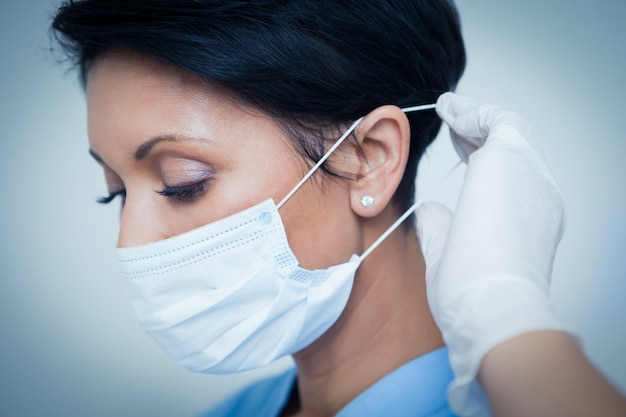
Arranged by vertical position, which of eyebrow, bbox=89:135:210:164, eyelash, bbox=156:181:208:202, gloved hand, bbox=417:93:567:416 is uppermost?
eyebrow, bbox=89:135:210:164

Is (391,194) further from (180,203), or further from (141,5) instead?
(141,5)

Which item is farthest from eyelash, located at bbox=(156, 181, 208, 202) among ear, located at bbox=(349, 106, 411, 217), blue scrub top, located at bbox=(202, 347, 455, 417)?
blue scrub top, located at bbox=(202, 347, 455, 417)

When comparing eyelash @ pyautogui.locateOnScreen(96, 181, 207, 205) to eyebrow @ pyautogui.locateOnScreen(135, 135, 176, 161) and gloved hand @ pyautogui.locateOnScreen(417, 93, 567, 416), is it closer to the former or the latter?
eyebrow @ pyautogui.locateOnScreen(135, 135, 176, 161)

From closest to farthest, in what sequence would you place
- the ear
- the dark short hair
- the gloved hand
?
the gloved hand < the dark short hair < the ear

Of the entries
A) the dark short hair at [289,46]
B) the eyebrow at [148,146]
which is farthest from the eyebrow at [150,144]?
the dark short hair at [289,46]

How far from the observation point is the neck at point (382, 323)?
115 centimetres

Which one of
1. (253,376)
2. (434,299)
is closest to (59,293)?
(253,376)

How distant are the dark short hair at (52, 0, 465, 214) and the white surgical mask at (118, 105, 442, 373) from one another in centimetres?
7

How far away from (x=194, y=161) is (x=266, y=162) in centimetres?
12

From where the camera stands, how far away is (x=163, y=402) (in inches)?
76.1

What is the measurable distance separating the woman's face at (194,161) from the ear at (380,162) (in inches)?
1.4

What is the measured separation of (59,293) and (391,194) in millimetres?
1375

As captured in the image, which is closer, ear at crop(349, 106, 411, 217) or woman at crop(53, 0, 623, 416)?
woman at crop(53, 0, 623, 416)

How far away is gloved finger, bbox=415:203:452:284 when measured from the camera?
0.97 meters
